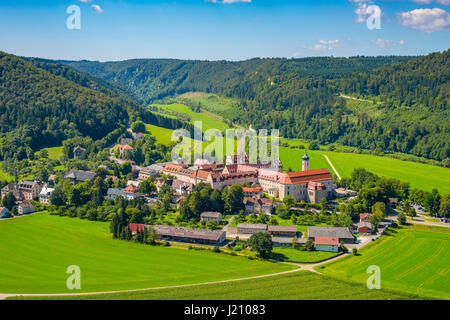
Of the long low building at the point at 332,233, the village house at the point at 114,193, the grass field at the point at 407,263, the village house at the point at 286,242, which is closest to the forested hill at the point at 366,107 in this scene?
the grass field at the point at 407,263

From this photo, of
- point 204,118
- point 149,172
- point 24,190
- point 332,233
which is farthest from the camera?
point 204,118

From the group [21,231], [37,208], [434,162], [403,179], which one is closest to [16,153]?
[37,208]

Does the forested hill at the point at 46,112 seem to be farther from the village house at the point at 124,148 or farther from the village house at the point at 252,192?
the village house at the point at 252,192

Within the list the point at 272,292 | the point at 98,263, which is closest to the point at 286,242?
the point at 272,292

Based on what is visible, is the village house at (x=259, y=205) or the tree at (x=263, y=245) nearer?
the tree at (x=263, y=245)

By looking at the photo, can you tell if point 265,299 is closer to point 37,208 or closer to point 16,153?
point 37,208

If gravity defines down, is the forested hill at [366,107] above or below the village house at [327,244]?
above

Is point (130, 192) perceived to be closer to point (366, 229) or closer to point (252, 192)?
point (252, 192)
